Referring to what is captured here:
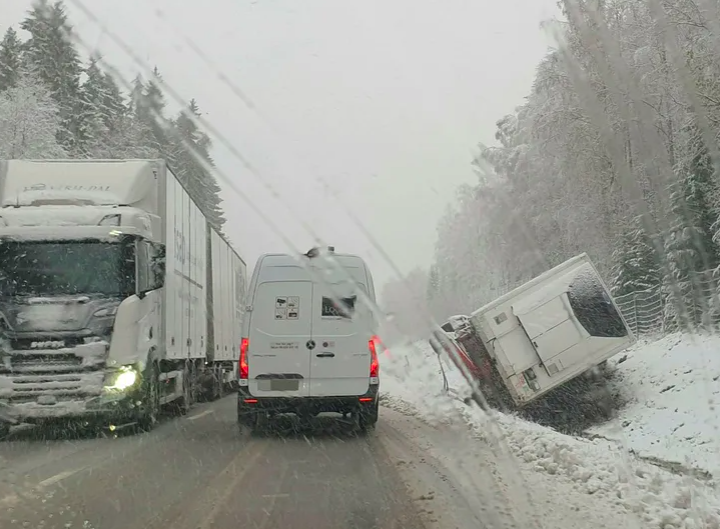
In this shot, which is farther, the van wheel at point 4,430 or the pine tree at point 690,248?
the pine tree at point 690,248

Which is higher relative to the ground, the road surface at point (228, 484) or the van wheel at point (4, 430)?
the van wheel at point (4, 430)

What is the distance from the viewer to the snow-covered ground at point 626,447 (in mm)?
6605

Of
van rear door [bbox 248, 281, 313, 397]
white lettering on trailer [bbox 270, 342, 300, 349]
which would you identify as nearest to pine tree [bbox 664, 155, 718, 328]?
van rear door [bbox 248, 281, 313, 397]

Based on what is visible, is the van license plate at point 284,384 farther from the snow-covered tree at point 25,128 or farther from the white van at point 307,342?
the snow-covered tree at point 25,128

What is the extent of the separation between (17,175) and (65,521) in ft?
25.3

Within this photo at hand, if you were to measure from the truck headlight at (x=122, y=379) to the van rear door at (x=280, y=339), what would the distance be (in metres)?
1.67

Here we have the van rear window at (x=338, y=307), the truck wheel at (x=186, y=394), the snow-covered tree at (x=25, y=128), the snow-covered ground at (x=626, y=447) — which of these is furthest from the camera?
the snow-covered tree at (x=25, y=128)

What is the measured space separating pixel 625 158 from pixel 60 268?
2322 cm

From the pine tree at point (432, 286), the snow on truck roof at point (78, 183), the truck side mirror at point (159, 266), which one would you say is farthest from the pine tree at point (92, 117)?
the truck side mirror at point (159, 266)

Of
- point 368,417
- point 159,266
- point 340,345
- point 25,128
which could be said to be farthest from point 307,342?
point 25,128

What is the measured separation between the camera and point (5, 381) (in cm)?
1089

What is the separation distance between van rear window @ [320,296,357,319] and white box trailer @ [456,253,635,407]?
603 centimetres

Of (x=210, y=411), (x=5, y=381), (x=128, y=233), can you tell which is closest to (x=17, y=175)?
(x=128, y=233)

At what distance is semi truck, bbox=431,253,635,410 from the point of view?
639 inches
